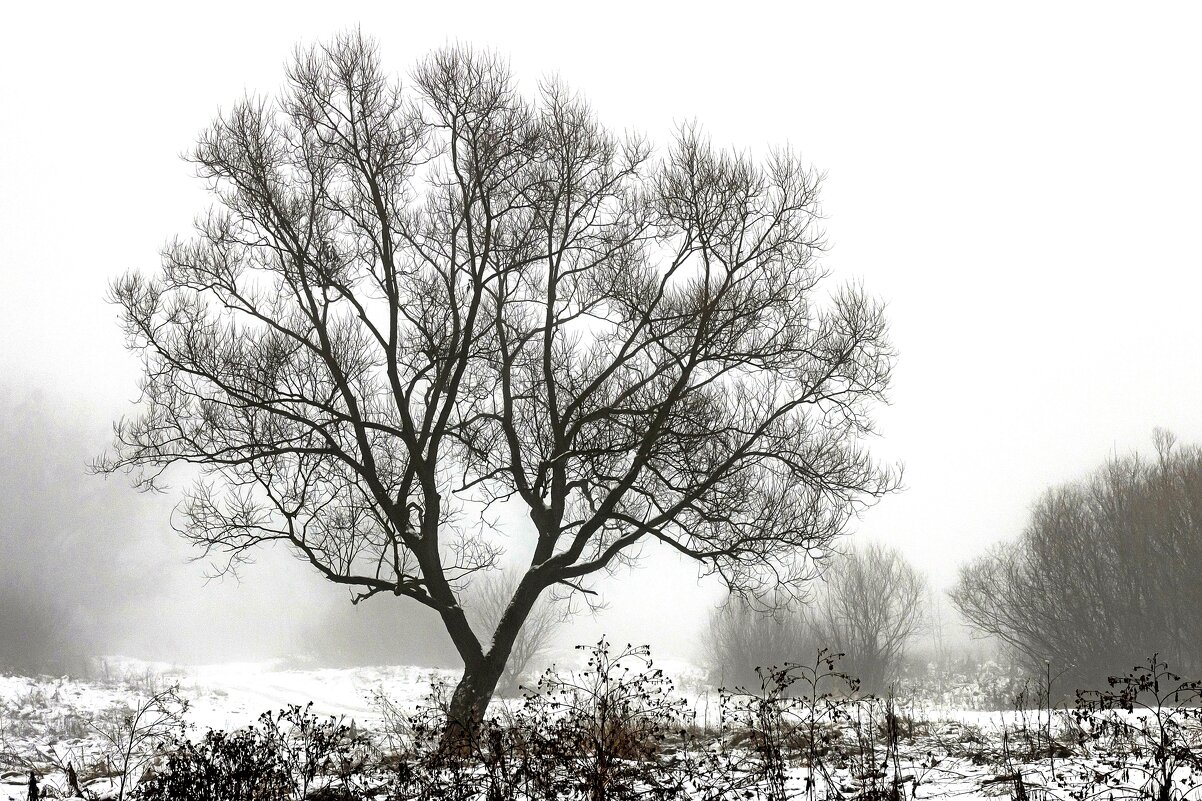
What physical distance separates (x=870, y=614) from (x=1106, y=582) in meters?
8.67

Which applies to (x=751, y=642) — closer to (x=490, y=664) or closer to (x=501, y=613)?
(x=501, y=613)

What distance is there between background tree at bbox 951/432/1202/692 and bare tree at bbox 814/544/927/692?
10.9 feet

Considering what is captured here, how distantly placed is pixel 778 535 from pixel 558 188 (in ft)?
18.2

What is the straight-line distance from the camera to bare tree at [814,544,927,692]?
103 feet

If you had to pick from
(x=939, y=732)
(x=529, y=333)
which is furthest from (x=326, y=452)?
(x=939, y=732)

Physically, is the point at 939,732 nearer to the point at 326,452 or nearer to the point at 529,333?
the point at 529,333

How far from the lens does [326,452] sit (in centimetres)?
1032

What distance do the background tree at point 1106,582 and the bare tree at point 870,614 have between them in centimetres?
333

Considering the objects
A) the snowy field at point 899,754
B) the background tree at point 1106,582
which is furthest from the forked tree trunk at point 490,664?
the background tree at point 1106,582

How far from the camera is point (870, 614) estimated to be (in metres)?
32.0

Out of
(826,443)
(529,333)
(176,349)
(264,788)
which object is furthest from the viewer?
(529,333)

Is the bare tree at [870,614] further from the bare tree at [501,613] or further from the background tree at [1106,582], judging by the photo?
the bare tree at [501,613]

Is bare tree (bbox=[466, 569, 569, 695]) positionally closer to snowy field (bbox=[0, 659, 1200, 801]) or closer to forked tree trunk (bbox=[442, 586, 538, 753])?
snowy field (bbox=[0, 659, 1200, 801])

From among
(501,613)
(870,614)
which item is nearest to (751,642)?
(870,614)
